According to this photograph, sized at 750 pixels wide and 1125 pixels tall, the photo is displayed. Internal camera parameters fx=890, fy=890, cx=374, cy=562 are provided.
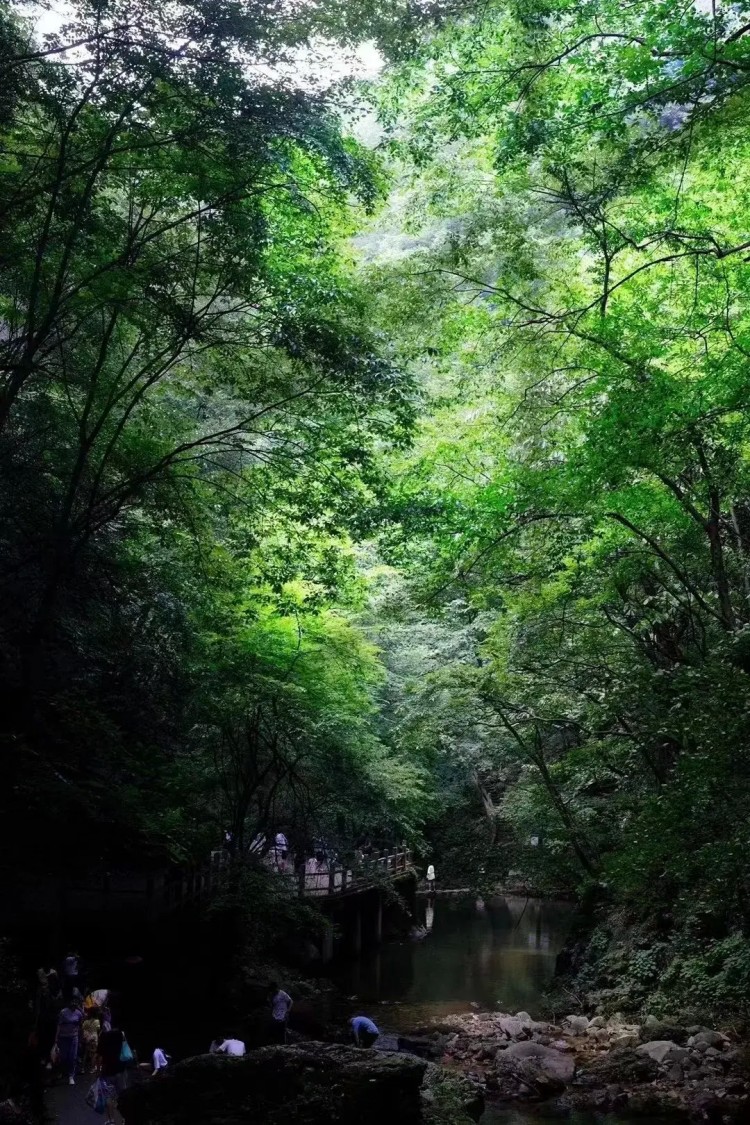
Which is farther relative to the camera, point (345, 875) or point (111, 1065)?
point (345, 875)

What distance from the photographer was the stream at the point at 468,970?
55.5ft

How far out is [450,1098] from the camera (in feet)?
33.9

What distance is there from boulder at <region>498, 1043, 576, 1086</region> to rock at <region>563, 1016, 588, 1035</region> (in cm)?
133

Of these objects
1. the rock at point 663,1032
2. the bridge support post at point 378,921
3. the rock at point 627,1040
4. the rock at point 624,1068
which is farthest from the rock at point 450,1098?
the bridge support post at point 378,921

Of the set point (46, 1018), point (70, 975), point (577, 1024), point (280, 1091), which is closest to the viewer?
point (280, 1091)

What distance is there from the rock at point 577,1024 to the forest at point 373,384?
95cm

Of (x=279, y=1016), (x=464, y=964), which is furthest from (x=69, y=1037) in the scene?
(x=464, y=964)

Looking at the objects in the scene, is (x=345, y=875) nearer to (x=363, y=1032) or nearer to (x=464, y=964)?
(x=464, y=964)

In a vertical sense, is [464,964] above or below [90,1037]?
above

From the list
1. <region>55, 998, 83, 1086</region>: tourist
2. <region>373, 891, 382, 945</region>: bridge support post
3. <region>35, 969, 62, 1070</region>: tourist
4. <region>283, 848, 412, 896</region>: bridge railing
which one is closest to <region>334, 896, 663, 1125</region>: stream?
<region>373, 891, 382, 945</region>: bridge support post

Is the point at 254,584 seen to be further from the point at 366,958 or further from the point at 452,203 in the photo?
the point at 366,958

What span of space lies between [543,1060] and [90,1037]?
6299 millimetres

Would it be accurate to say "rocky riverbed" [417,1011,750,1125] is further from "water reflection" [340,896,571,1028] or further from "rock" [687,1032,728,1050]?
"water reflection" [340,896,571,1028]

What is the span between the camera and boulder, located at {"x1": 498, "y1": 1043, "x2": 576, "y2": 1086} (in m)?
12.4
